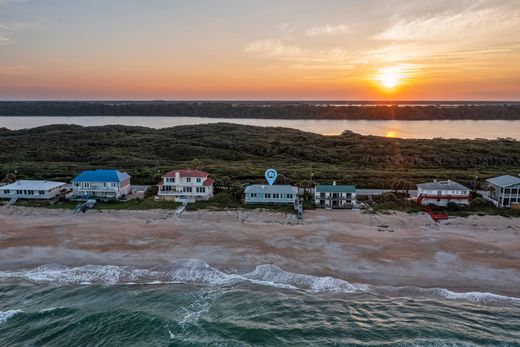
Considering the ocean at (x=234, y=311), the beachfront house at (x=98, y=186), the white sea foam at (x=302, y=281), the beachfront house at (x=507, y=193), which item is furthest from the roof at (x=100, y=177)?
the beachfront house at (x=507, y=193)

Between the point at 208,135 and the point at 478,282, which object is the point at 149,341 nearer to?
the point at 478,282

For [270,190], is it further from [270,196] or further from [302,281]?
[302,281]

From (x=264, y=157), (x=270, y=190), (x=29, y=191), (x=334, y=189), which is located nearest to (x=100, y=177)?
(x=29, y=191)

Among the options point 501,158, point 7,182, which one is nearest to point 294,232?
point 7,182

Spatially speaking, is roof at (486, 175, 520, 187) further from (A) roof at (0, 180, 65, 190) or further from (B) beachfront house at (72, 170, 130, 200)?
(A) roof at (0, 180, 65, 190)

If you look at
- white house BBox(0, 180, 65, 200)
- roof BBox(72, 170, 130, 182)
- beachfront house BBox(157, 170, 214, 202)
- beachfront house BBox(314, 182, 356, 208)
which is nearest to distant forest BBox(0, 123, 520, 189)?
beachfront house BBox(314, 182, 356, 208)
